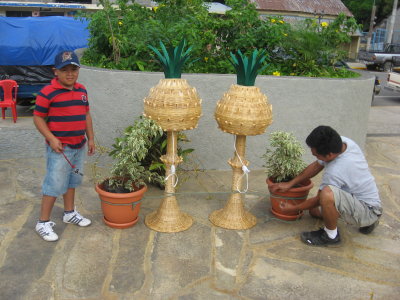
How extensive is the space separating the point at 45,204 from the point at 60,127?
0.74m

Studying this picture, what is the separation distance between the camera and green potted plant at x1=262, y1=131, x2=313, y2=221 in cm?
394

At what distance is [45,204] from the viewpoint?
3.50 m

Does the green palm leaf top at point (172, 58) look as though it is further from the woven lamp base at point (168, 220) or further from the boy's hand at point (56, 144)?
the woven lamp base at point (168, 220)

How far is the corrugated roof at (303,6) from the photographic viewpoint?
29.0 m

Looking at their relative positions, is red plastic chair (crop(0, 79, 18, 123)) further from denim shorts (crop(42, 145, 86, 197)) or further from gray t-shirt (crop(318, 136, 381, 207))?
gray t-shirt (crop(318, 136, 381, 207))

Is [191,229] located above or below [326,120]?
below

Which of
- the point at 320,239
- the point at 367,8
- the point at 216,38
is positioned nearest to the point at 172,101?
the point at 320,239

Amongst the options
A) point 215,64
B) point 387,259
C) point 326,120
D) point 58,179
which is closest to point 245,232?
point 387,259

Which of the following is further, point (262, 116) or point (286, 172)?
point (286, 172)

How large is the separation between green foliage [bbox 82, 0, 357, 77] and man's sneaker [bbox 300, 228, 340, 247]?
8.65 ft

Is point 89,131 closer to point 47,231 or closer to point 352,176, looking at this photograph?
point 47,231

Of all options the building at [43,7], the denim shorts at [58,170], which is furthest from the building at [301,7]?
the denim shorts at [58,170]

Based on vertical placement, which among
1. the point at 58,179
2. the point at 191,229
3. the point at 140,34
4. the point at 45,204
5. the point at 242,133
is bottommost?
the point at 191,229

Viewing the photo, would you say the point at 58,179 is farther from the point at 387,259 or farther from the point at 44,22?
the point at 44,22
